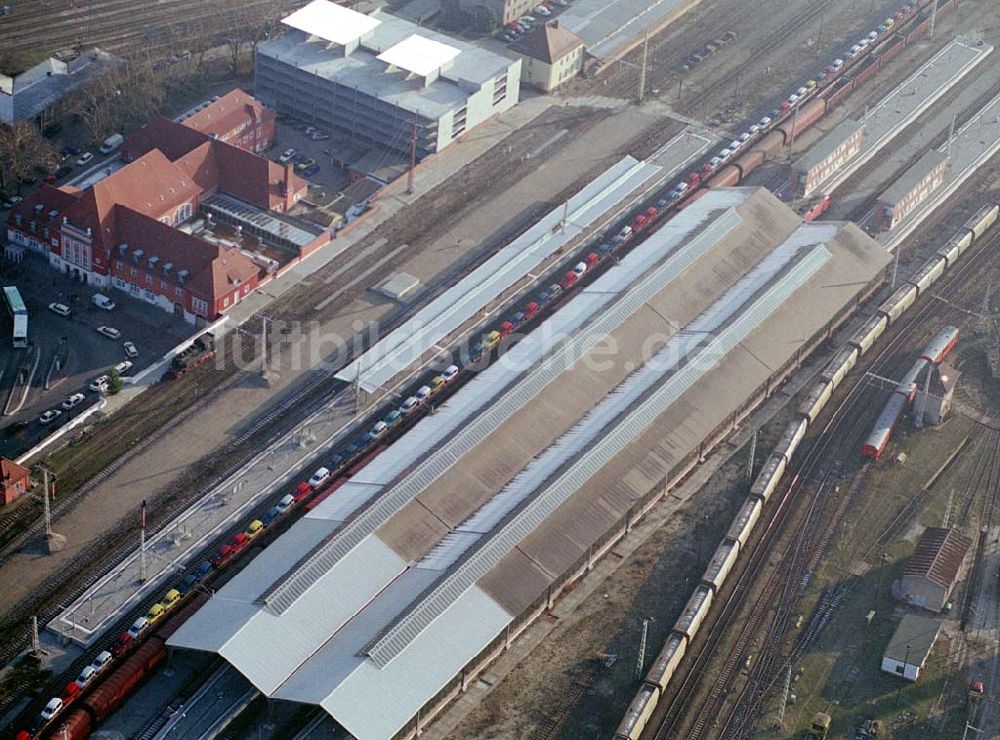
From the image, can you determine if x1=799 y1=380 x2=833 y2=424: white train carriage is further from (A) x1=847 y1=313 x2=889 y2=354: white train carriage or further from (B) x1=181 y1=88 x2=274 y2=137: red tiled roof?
(B) x1=181 y1=88 x2=274 y2=137: red tiled roof

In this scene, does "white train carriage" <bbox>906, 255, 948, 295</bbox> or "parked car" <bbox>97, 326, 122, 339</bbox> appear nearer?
"parked car" <bbox>97, 326, 122, 339</bbox>

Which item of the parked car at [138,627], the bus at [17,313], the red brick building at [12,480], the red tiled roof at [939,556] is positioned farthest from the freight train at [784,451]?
the bus at [17,313]

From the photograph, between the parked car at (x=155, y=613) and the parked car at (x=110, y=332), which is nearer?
the parked car at (x=155, y=613)

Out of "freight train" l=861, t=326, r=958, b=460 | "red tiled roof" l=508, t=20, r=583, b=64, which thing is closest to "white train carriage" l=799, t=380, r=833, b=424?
"freight train" l=861, t=326, r=958, b=460

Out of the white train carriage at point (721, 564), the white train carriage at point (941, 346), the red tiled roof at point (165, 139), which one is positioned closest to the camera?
the white train carriage at point (721, 564)

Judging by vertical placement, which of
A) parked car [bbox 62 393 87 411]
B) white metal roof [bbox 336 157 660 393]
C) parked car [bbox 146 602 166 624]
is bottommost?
parked car [bbox 62 393 87 411]

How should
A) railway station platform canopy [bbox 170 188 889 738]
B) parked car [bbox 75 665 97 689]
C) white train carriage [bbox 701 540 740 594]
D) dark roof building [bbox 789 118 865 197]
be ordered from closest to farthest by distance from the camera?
railway station platform canopy [bbox 170 188 889 738] → parked car [bbox 75 665 97 689] → white train carriage [bbox 701 540 740 594] → dark roof building [bbox 789 118 865 197]

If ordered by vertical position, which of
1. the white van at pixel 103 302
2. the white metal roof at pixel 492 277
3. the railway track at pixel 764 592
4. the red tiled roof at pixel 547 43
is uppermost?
the red tiled roof at pixel 547 43

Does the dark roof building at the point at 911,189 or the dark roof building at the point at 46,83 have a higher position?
the dark roof building at the point at 911,189

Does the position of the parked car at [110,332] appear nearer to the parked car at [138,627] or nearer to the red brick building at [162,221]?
the red brick building at [162,221]
